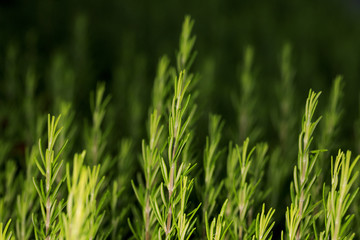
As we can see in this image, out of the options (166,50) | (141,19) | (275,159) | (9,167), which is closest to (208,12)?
(141,19)

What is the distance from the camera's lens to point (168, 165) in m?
0.71

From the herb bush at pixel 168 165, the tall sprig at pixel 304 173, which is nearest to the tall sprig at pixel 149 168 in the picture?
the herb bush at pixel 168 165

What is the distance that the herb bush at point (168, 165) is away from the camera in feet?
1.64

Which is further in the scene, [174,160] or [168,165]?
[168,165]

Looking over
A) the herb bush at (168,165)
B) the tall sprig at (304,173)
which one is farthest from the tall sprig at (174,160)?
the tall sprig at (304,173)

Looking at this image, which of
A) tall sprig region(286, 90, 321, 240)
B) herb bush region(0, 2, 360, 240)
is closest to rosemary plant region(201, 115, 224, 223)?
herb bush region(0, 2, 360, 240)

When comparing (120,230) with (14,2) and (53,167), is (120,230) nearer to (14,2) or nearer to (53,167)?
(53,167)

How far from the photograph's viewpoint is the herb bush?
0.50 meters

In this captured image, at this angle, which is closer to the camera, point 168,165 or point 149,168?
point 149,168

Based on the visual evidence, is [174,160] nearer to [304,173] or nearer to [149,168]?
[149,168]

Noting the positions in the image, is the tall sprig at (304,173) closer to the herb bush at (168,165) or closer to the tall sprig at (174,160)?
the herb bush at (168,165)

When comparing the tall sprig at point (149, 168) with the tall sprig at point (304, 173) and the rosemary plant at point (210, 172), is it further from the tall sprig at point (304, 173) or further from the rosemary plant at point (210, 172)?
the tall sprig at point (304, 173)

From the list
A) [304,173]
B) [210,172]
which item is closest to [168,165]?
[210,172]

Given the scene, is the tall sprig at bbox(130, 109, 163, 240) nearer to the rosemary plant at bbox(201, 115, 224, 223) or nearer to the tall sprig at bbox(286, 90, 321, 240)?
the rosemary plant at bbox(201, 115, 224, 223)
